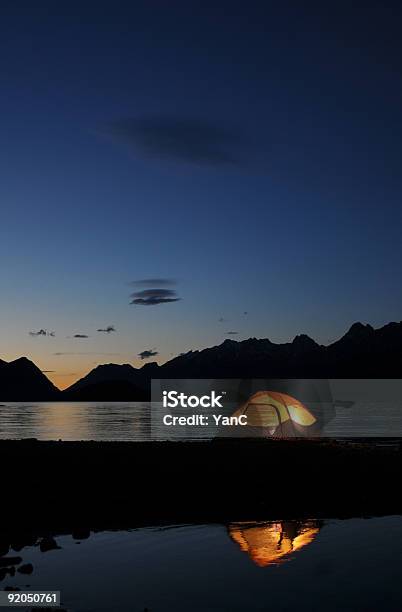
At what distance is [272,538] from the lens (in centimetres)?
1934

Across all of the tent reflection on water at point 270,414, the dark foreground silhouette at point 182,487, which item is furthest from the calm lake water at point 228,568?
the tent reflection on water at point 270,414

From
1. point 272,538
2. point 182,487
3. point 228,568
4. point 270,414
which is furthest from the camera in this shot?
point 270,414

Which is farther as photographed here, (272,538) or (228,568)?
(272,538)

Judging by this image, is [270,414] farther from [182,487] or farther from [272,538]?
[272,538]

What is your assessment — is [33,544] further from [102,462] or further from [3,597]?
[102,462]

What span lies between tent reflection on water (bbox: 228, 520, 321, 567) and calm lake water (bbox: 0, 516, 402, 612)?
0.03 meters

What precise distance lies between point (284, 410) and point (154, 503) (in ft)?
108

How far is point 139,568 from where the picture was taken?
16594mm

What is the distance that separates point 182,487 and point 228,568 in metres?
9.01

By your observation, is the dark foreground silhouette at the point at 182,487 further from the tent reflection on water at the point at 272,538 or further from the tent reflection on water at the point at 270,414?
the tent reflection on water at the point at 270,414

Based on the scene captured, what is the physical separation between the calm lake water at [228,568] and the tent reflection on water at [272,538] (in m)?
0.03

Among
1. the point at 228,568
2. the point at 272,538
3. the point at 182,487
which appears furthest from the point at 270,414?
the point at 228,568

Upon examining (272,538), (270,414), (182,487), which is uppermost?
(270,414)

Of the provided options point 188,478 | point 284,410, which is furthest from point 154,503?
point 284,410
